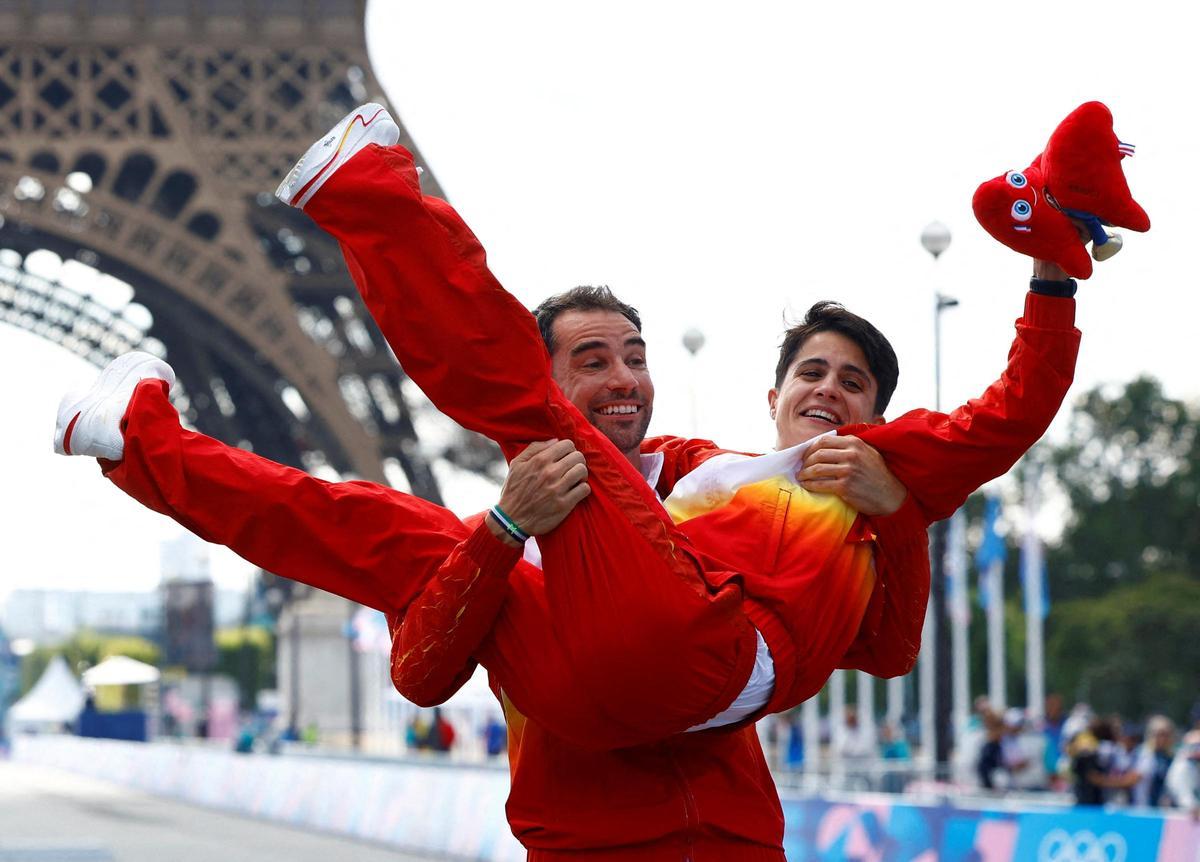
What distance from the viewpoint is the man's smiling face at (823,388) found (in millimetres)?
4707

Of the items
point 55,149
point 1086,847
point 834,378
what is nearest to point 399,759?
point 55,149

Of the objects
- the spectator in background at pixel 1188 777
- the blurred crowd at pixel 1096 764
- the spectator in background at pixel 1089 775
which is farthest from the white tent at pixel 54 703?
the spectator in background at pixel 1188 777

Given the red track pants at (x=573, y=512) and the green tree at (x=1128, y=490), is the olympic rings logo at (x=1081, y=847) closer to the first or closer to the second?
the red track pants at (x=573, y=512)

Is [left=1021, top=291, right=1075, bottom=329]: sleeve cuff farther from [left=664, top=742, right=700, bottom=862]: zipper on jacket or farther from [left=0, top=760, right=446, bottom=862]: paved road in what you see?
[left=0, top=760, right=446, bottom=862]: paved road

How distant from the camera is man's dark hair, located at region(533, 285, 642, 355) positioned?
4.77 meters

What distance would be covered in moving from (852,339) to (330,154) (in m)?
1.37

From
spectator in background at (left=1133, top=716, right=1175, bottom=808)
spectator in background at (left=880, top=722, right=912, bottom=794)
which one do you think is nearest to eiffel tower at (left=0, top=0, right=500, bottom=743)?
spectator in background at (left=880, top=722, right=912, bottom=794)

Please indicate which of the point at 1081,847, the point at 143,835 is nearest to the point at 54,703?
the point at 143,835

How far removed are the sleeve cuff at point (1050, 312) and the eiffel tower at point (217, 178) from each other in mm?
25005

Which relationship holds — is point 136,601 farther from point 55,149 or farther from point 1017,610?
point 55,149

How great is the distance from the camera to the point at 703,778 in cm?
446

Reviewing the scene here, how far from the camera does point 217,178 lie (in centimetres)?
3069

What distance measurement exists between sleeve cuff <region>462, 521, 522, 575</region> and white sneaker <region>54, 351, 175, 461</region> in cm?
91

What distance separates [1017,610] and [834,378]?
59251mm
